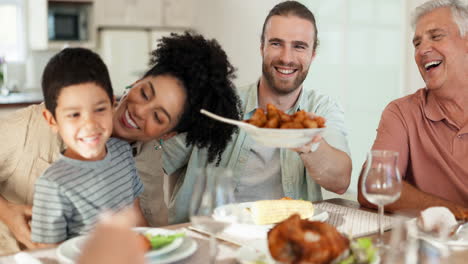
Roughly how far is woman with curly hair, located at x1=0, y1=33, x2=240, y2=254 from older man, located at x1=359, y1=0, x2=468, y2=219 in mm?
695

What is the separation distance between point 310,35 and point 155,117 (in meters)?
0.93

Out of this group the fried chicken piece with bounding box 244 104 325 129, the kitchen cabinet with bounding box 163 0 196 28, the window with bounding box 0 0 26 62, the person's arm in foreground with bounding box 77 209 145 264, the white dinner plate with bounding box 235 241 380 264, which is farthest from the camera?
the kitchen cabinet with bounding box 163 0 196 28

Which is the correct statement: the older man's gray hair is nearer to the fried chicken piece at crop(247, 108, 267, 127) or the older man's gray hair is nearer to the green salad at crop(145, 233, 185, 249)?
the fried chicken piece at crop(247, 108, 267, 127)

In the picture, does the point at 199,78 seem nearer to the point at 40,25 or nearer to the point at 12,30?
the point at 40,25

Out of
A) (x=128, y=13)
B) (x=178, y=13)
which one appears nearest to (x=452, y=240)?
(x=128, y=13)

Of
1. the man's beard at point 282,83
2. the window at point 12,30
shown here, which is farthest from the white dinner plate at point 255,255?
the window at point 12,30

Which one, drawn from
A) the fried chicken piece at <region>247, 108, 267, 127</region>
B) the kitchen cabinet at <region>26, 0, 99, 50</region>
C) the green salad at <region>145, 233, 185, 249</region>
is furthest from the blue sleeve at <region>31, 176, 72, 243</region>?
the kitchen cabinet at <region>26, 0, 99, 50</region>

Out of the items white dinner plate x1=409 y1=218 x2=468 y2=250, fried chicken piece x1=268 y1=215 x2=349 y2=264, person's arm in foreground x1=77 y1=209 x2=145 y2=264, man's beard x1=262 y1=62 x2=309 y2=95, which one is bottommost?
white dinner plate x1=409 y1=218 x2=468 y2=250

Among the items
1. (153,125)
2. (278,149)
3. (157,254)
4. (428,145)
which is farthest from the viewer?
(278,149)

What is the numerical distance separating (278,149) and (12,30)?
4326 mm

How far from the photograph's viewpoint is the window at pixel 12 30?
5.57 meters

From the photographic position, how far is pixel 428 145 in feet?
7.05

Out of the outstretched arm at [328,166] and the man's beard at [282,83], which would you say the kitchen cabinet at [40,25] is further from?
the outstretched arm at [328,166]

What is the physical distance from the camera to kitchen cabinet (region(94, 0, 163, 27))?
5.87m
